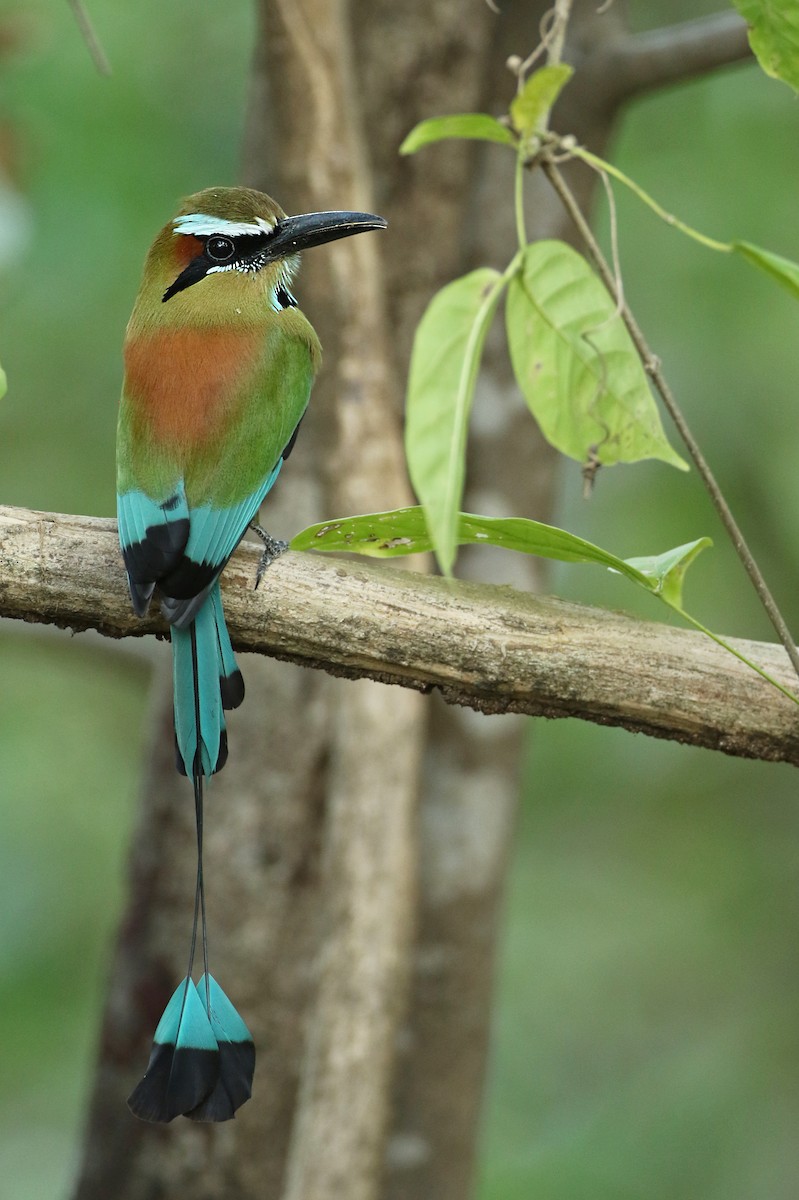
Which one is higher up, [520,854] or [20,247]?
[20,247]

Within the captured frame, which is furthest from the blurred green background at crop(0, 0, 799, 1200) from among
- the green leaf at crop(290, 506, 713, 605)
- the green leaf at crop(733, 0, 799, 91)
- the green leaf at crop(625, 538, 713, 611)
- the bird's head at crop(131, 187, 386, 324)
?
the green leaf at crop(733, 0, 799, 91)

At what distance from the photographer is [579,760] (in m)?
5.18

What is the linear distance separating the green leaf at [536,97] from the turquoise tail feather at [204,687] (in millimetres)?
771

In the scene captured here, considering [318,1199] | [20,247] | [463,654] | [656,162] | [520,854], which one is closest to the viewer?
[463,654]

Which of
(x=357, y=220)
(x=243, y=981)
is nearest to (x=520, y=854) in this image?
(x=243, y=981)

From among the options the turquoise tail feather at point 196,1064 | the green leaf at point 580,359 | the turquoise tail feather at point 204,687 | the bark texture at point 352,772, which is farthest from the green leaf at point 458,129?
the bark texture at point 352,772

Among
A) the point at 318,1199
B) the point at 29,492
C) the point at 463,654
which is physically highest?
the point at 29,492

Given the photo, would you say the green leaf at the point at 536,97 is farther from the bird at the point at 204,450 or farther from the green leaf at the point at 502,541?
the bird at the point at 204,450

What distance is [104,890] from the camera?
539 cm

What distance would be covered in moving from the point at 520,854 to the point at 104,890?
1.77 m

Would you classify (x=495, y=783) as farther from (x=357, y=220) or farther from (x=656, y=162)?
(x=656, y=162)

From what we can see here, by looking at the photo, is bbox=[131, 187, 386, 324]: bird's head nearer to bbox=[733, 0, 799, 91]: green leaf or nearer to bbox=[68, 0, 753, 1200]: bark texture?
bbox=[68, 0, 753, 1200]: bark texture

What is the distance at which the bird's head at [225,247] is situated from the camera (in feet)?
7.95

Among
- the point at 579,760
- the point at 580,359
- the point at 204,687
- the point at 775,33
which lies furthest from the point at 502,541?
the point at 579,760
